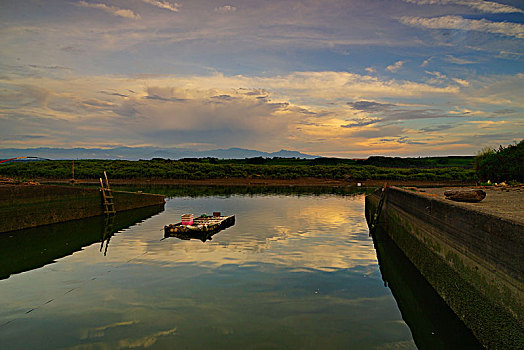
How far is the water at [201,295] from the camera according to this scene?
34.9 feet

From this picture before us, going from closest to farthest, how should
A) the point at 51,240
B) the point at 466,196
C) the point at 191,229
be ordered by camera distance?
the point at 466,196 < the point at 51,240 < the point at 191,229

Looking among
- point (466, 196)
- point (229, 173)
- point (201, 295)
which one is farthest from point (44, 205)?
point (229, 173)

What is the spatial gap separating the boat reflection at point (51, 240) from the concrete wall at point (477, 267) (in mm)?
16778

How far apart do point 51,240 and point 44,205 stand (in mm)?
6372

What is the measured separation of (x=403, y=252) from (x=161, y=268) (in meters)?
13.3

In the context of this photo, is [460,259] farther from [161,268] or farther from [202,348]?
[161,268]

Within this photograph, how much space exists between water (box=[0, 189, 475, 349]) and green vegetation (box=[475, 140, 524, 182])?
78.0 ft

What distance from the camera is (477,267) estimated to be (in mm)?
10625

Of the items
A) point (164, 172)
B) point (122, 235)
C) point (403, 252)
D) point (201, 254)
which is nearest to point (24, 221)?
point (122, 235)

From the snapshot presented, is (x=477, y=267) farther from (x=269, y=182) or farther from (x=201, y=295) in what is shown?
(x=269, y=182)

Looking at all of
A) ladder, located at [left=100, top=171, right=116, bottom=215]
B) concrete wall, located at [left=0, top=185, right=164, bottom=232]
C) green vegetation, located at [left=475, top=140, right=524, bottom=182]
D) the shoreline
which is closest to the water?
concrete wall, located at [left=0, top=185, right=164, bottom=232]

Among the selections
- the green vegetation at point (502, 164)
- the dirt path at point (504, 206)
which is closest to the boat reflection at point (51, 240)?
the dirt path at point (504, 206)

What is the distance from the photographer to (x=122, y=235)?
85.0ft

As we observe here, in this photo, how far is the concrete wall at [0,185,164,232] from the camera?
25312mm
